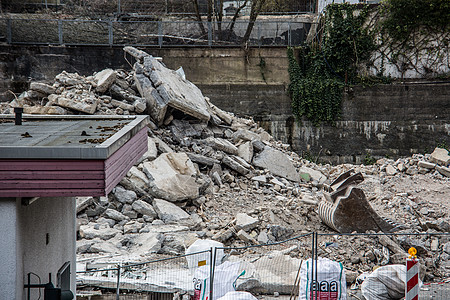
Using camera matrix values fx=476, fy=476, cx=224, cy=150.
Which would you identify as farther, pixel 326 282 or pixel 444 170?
pixel 444 170

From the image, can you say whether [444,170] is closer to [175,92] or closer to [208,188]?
[208,188]

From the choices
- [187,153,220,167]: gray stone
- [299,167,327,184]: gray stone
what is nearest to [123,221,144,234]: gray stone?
[187,153,220,167]: gray stone

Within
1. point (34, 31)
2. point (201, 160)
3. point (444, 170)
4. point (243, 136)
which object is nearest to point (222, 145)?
point (201, 160)

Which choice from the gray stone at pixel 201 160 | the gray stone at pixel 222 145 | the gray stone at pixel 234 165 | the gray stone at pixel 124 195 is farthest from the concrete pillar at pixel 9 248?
the gray stone at pixel 222 145

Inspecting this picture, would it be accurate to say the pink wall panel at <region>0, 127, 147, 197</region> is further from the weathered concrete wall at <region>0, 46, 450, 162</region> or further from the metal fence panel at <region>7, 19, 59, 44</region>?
the metal fence panel at <region>7, 19, 59, 44</region>

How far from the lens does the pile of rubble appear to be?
10375 millimetres

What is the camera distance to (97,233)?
35.3ft

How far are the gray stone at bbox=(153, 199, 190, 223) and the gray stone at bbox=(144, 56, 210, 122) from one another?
12.9ft

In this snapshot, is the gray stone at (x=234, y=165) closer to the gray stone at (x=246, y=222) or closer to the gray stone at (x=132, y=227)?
the gray stone at (x=246, y=222)

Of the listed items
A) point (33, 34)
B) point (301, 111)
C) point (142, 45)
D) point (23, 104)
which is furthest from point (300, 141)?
point (33, 34)

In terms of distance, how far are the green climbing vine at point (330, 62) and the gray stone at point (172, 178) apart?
30.5 feet

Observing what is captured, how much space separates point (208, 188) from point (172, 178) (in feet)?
4.19

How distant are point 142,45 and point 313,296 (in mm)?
16702

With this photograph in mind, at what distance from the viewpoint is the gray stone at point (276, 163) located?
15.3 m
